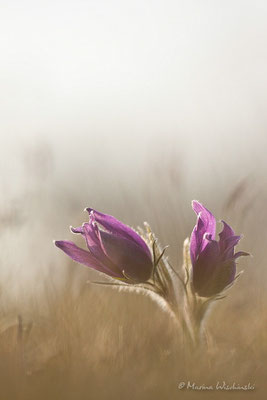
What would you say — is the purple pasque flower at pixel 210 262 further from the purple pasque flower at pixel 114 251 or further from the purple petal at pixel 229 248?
the purple pasque flower at pixel 114 251

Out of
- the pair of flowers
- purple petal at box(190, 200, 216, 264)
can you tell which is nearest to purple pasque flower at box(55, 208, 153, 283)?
the pair of flowers

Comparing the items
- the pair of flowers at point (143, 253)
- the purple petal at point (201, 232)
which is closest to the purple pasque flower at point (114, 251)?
the pair of flowers at point (143, 253)

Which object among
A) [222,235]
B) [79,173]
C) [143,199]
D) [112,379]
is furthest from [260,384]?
[79,173]

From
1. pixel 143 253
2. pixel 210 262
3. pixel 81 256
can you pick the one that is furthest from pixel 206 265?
pixel 81 256

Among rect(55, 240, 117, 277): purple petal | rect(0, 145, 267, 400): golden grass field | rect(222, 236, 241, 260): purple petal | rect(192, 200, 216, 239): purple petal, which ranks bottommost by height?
rect(0, 145, 267, 400): golden grass field

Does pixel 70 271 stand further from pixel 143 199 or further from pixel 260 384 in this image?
pixel 260 384

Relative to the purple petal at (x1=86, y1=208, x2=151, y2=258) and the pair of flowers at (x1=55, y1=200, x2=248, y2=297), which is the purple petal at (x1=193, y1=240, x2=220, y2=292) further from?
the purple petal at (x1=86, y1=208, x2=151, y2=258)

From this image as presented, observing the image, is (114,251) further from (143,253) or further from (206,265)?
(206,265)
